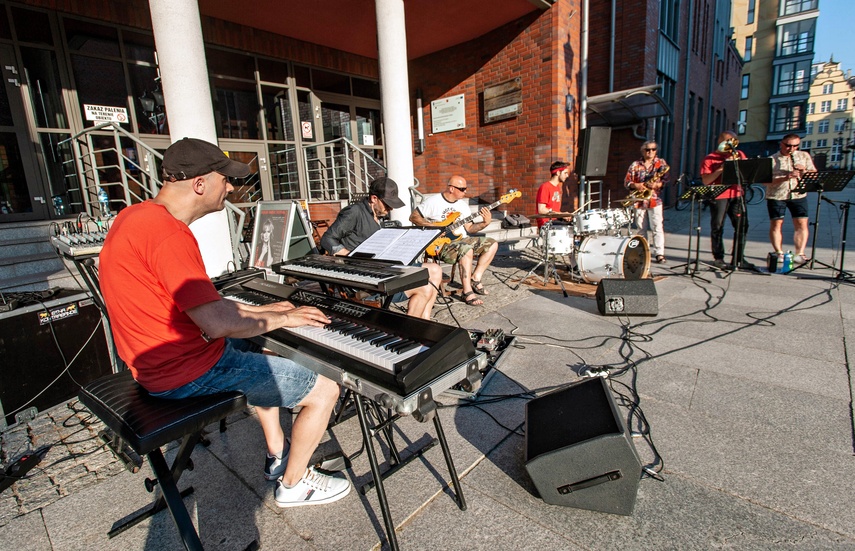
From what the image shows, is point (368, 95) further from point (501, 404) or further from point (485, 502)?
point (485, 502)

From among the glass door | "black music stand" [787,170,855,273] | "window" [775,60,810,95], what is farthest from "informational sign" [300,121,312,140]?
"window" [775,60,810,95]

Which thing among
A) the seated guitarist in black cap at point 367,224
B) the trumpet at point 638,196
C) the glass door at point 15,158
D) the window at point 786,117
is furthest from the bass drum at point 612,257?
the window at point 786,117

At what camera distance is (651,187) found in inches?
264

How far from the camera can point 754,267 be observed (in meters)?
6.15

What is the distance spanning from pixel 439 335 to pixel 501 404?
4.31 ft

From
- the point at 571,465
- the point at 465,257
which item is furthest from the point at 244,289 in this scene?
the point at 465,257

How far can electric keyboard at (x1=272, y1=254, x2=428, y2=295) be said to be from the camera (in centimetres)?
235

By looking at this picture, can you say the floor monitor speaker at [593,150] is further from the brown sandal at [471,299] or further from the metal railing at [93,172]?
the metal railing at [93,172]

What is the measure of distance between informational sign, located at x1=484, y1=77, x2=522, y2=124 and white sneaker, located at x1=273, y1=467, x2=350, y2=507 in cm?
940

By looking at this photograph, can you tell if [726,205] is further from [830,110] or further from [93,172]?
[830,110]

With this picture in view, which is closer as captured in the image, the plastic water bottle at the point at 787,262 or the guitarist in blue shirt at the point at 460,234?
the guitarist in blue shirt at the point at 460,234

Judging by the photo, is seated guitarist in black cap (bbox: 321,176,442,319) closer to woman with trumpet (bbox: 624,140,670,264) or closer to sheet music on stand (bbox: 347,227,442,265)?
sheet music on stand (bbox: 347,227,442,265)

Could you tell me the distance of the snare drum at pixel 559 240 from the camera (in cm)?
579

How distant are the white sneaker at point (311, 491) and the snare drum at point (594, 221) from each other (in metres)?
4.77
